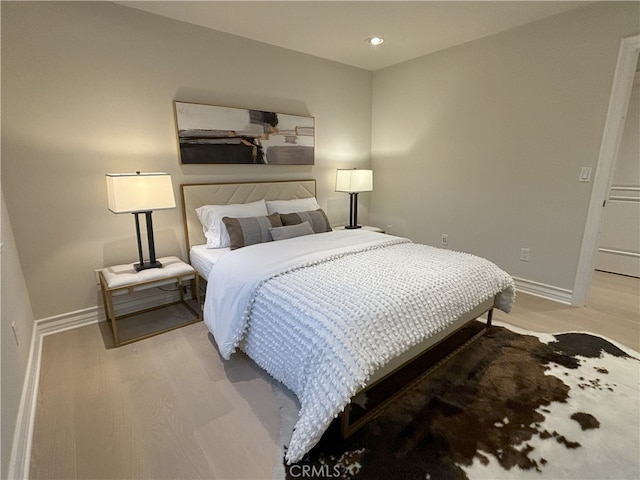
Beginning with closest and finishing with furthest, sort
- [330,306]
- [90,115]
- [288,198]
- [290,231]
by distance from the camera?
[330,306]
[90,115]
[290,231]
[288,198]

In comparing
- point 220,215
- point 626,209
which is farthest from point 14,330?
point 626,209

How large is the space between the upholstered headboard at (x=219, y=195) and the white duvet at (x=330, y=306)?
83 centimetres

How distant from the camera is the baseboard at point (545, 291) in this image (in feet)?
9.91

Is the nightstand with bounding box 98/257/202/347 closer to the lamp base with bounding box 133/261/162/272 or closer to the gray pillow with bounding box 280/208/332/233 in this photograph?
the lamp base with bounding box 133/261/162/272

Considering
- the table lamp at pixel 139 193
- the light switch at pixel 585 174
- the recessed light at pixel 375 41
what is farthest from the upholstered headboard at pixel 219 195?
the light switch at pixel 585 174

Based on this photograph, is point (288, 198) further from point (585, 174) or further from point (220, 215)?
point (585, 174)

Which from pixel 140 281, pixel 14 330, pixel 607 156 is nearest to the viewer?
pixel 14 330

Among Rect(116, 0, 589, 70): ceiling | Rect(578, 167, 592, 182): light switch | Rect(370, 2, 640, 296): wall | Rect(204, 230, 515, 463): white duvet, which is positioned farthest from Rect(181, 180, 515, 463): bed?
Rect(116, 0, 589, 70): ceiling

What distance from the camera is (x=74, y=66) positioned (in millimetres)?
2373

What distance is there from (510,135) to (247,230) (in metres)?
2.74

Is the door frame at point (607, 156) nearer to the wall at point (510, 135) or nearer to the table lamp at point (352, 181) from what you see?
the wall at point (510, 135)

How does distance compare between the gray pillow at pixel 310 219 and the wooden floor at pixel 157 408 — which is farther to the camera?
the gray pillow at pixel 310 219

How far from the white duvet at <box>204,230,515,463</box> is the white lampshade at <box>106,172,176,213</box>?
0.69m

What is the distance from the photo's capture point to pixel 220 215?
2.93 metres
